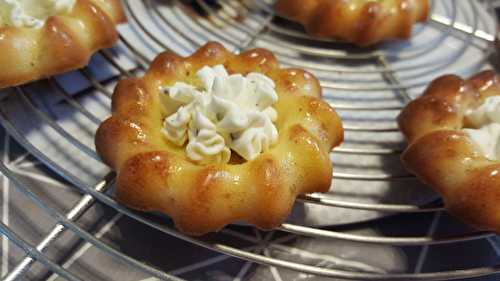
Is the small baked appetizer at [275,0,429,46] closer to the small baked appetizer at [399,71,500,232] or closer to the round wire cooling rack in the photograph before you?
the round wire cooling rack

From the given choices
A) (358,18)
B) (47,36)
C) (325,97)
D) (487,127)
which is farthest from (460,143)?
(47,36)

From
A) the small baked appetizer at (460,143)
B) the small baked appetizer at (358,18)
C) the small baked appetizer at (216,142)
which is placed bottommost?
the small baked appetizer at (216,142)

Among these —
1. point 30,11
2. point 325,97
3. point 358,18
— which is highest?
point 358,18

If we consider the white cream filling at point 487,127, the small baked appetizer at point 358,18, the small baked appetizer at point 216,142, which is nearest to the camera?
the small baked appetizer at point 216,142

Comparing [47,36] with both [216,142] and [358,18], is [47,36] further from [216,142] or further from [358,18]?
[358,18]

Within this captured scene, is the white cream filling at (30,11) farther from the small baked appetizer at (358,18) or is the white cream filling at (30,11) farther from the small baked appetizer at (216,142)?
the small baked appetizer at (358,18)

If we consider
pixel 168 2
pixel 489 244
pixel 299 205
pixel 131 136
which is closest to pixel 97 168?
pixel 131 136

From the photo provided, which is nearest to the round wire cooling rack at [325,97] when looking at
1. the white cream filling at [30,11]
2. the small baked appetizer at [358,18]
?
the small baked appetizer at [358,18]
